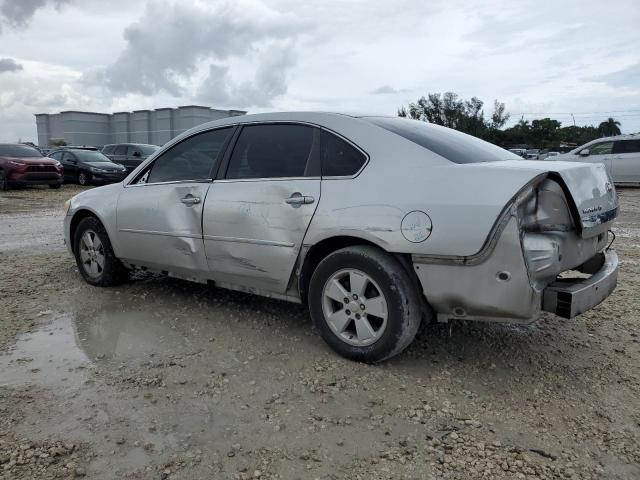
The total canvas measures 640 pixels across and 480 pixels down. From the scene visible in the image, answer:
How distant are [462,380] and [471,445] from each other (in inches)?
27.5

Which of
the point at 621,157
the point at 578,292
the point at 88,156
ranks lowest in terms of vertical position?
the point at 578,292

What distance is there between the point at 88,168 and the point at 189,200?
16.7 metres

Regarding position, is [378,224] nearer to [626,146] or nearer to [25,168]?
[626,146]

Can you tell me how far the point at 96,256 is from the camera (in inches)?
206

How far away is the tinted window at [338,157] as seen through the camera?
3443 millimetres

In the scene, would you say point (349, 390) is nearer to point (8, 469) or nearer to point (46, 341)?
point (8, 469)

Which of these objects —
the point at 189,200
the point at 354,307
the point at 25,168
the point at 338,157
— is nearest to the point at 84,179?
the point at 25,168

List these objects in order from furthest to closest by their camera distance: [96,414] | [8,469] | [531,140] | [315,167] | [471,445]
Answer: [531,140], [315,167], [96,414], [471,445], [8,469]

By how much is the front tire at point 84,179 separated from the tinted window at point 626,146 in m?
17.6

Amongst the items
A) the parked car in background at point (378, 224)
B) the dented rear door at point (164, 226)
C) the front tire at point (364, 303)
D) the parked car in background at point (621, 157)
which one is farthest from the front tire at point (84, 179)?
the front tire at point (364, 303)

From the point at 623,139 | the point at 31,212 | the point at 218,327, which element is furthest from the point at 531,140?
the point at 218,327

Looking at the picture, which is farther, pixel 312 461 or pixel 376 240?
pixel 376 240

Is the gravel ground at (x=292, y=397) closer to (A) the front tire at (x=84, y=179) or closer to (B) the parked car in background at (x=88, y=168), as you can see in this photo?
(B) the parked car in background at (x=88, y=168)

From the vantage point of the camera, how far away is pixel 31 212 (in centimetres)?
1200
